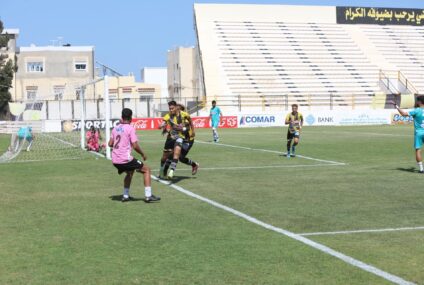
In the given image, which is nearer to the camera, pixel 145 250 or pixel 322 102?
pixel 145 250

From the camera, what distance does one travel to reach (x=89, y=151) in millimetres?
23062

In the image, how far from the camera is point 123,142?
10.4m

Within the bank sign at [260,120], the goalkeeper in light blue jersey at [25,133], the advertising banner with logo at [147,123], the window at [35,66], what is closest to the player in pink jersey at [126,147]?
the goalkeeper in light blue jersey at [25,133]

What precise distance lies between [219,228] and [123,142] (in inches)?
120

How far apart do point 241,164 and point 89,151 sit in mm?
7946

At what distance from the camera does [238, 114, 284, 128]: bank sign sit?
4872cm

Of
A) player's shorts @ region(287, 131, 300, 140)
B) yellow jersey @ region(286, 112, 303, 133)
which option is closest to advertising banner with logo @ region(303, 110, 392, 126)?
yellow jersey @ region(286, 112, 303, 133)

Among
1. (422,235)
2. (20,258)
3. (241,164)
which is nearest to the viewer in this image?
(20,258)

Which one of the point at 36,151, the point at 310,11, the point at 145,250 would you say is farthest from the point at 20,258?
the point at 310,11

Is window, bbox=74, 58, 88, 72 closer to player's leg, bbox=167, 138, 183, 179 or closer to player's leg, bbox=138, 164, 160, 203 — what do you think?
player's leg, bbox=167, 138, 183, 179

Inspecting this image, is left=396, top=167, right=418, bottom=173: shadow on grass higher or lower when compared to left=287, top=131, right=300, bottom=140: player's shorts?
lower

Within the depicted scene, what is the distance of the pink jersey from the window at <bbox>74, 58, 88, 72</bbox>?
6762 cm

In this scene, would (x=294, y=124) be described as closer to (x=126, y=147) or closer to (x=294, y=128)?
(x=294, y=128)

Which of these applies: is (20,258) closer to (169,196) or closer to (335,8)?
(169,196)
